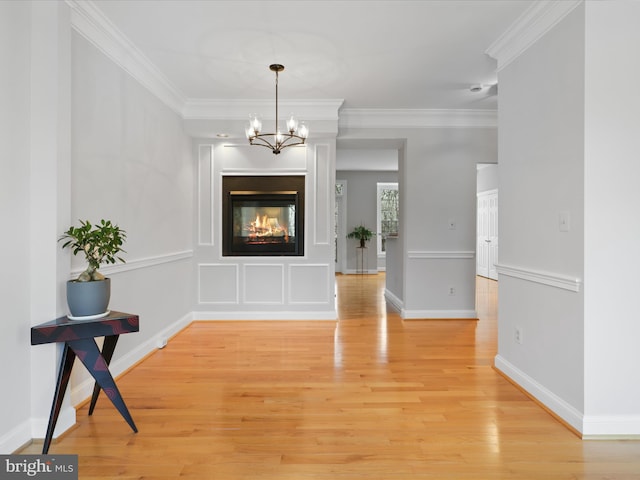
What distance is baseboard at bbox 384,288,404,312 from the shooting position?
19.9 ft

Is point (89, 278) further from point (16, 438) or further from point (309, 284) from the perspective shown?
point (309, 284)

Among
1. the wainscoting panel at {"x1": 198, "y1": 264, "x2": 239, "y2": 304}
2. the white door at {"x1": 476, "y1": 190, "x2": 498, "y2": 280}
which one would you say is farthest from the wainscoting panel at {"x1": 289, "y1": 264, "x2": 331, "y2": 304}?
the white door at {"x1": 476, "y1": 190, "x2": 498, "y2": 280}

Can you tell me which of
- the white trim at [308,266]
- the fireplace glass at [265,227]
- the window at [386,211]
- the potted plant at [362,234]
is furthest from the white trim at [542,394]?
the window at [386,211]

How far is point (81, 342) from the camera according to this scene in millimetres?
2338

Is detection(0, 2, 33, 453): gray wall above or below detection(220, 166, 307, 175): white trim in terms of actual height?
below

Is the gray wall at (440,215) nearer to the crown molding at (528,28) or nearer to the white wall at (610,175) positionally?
the crown molding at (528,28)

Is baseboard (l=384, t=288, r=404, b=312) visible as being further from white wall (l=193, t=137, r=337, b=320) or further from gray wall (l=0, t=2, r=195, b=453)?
gray wall (l=0, t=2, r=195, b=453)

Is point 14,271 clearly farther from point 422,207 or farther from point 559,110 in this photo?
point 422,207

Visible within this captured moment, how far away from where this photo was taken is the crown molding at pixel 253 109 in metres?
5.04

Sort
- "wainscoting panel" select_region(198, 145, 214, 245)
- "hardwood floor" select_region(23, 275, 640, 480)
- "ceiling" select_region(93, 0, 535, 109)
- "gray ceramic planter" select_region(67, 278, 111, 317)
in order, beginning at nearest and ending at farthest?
"hardwood floor" select_region(23, 275, 640, 480)
"gray ceramic planter" select_region(67, 278, 111, 317)
"ceiling" select_region(93, 0, 535, 109)
"wainscoting panel" select_region(198, 145, 214, 245)

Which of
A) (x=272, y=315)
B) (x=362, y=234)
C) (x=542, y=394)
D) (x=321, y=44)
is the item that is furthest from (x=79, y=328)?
(x=362, y=234)

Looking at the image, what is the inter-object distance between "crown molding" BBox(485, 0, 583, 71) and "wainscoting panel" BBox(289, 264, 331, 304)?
10.3 feet

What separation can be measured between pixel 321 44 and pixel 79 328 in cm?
281

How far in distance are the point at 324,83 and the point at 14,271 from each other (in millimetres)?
3329
